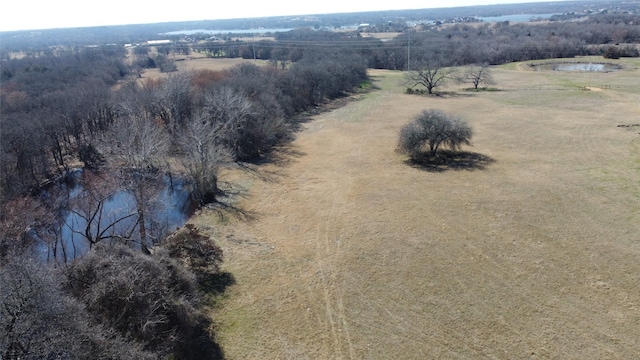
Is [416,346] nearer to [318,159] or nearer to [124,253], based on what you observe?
[124,253]

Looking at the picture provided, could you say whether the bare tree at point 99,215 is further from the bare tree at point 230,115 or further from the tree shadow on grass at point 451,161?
the tree shadow on grass at point 451,161

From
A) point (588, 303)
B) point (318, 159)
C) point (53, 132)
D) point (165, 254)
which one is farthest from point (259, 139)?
point (588, 303)

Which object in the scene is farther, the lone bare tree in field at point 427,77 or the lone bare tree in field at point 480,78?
the lone bare tree in field at point 480,78

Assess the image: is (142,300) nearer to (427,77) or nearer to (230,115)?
(230,115)

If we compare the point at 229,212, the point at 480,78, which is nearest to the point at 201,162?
the point at 229,212

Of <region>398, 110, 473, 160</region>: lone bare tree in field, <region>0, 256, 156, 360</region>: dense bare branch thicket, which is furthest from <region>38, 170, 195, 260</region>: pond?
<region>398, 110, 473, 160</region>: lone bare tree in field

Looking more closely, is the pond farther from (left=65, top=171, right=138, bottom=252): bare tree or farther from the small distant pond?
the small distant pond

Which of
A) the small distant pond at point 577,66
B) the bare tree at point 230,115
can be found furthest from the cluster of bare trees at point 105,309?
the small distant pond at point 577,66
